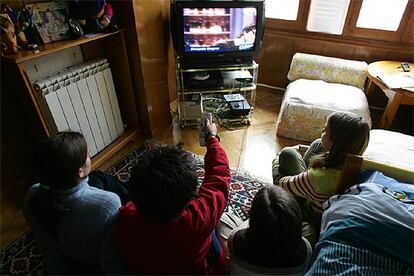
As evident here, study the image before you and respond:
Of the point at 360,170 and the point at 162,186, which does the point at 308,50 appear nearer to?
the point at 360,170

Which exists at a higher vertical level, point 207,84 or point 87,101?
point 87,101

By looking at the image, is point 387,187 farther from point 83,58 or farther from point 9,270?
point 83,58

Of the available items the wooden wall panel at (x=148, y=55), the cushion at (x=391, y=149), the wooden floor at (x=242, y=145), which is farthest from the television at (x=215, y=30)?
the cushion at (x=391, y=149)

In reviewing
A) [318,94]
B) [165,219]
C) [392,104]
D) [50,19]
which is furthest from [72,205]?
[392,104]

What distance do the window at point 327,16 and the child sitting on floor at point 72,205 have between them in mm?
2405

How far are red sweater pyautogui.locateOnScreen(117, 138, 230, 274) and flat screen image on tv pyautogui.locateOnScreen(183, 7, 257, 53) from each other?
5.16 feet

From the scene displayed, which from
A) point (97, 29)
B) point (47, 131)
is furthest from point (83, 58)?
point (47, 131)

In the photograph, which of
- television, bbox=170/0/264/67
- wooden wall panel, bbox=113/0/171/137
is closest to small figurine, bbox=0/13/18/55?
wooden wall panel, bbox=113/0/171/137

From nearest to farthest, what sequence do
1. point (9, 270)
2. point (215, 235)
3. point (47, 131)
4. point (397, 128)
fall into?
point (215, 235) → point (9, 270) → point (47, 131) → point (397, 128)

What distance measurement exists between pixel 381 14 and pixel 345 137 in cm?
186

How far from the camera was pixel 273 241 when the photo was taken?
0.72m

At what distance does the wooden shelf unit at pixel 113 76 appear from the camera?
1.31 m

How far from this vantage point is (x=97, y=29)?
166cm

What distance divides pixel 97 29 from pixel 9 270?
55.9 inches
